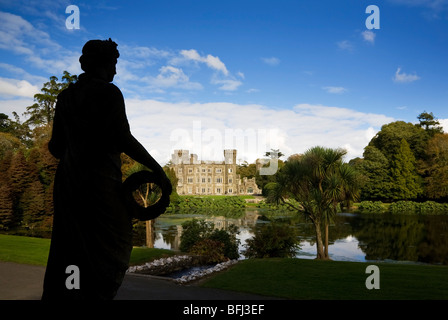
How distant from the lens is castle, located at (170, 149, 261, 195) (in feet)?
285

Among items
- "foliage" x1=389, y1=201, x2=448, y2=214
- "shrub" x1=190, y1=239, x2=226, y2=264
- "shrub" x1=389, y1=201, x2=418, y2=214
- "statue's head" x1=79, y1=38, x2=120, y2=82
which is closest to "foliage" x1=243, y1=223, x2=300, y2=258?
"shrub" x1=190, y1=239, x2=226, y2=264

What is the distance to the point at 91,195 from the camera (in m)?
2.51

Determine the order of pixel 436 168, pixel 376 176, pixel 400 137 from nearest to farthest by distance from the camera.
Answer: pixel 436 168 < pixel 376 176 < pixel 400 137

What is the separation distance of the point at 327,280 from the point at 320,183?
6.30 metres

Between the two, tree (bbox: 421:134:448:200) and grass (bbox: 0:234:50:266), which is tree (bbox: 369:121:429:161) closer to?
tree (bbox: 421:134:448:200)

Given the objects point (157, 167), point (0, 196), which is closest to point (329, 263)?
point (157, 167)

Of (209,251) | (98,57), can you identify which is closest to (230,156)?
(209,251)

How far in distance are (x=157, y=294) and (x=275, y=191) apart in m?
8.72

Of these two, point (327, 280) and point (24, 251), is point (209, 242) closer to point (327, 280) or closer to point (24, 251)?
point (327, 280)

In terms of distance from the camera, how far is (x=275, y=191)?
1549 cm

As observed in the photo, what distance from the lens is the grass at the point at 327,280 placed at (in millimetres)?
7973

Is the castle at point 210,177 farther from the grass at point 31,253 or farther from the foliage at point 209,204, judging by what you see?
the grass at point 31,253

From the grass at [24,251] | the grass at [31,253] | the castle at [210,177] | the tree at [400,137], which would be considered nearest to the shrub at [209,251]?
the grass at [31,253]
